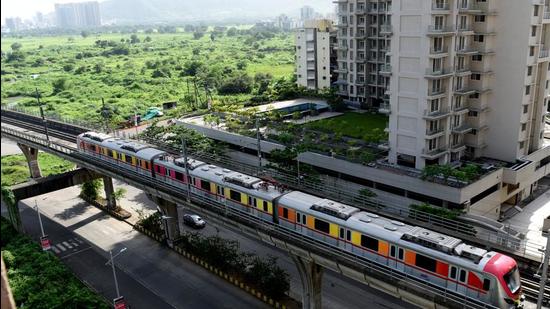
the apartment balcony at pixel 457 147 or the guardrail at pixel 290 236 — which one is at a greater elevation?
the apartment balcony at pixel 457 147

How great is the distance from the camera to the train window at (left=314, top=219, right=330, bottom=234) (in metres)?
31.1

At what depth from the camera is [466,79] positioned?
160 feet

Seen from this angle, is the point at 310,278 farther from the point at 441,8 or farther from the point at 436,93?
the point at 441,8

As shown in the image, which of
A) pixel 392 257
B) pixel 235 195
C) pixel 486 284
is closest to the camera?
pixel 486 284

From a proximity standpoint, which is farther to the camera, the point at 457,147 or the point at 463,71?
the point at 457,147

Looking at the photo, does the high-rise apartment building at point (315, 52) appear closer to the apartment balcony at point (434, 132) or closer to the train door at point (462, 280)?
the apartment balcony at point (434, 132)

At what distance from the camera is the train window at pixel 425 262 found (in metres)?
Answer: 26.4

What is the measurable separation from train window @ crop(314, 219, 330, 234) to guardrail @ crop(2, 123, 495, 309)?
0.84 meters

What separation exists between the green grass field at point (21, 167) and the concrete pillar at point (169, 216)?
16518mm

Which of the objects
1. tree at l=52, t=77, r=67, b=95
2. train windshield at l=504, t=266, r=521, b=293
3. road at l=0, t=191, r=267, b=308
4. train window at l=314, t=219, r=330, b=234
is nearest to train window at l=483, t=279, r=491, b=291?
train windshield at l=504, t=266, r=521, b=293

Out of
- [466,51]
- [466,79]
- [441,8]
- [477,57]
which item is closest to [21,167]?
[441,8]

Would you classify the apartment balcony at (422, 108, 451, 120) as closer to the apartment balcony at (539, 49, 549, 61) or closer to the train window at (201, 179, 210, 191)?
the apartment balcony at (539, 49, 549, 61)

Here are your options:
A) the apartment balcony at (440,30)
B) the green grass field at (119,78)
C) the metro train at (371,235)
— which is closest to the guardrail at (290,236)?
the metro train at (371,235)

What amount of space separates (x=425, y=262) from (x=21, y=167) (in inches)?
2210
